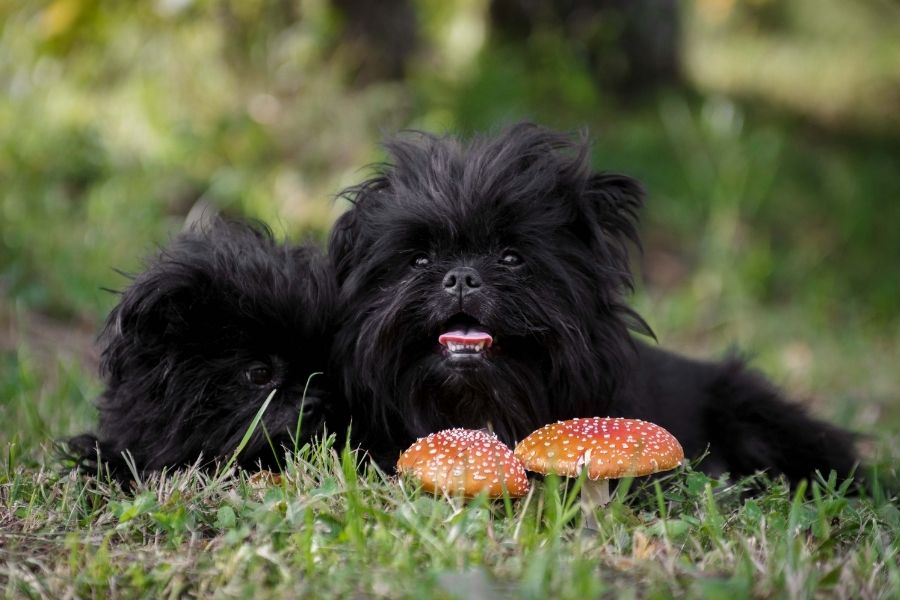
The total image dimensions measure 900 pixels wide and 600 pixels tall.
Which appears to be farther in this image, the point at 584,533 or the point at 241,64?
the point at 241,64

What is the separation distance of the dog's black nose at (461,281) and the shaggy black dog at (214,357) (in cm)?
63

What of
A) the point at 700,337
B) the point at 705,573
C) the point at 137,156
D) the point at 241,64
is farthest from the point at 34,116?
the point at 705,573

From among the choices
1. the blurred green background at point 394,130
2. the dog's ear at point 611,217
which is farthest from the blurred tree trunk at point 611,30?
the dog's ear at point 611,217

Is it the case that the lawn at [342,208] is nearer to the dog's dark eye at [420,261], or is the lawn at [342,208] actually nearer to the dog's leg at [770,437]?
the dog's leg at [770,437]

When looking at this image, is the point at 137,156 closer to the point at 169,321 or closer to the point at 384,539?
the point at 169,321

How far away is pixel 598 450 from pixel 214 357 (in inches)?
59.7

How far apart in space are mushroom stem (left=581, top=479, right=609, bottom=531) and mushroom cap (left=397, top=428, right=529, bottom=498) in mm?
188

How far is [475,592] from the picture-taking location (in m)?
2.47

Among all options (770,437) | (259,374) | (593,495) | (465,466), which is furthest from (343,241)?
(770,437)

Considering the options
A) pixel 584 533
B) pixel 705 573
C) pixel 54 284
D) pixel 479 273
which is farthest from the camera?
pixel 54 284

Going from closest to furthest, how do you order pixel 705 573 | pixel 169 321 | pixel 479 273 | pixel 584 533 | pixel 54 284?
1. pixel 705 573
2. pixel 584 533
3. pixel 479 273
4. pixel 169 321
5. pixel 54 284

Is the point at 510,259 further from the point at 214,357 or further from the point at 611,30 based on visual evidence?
the point at 611,30

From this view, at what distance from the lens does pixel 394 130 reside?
27.1ft

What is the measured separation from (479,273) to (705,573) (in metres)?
1.23
